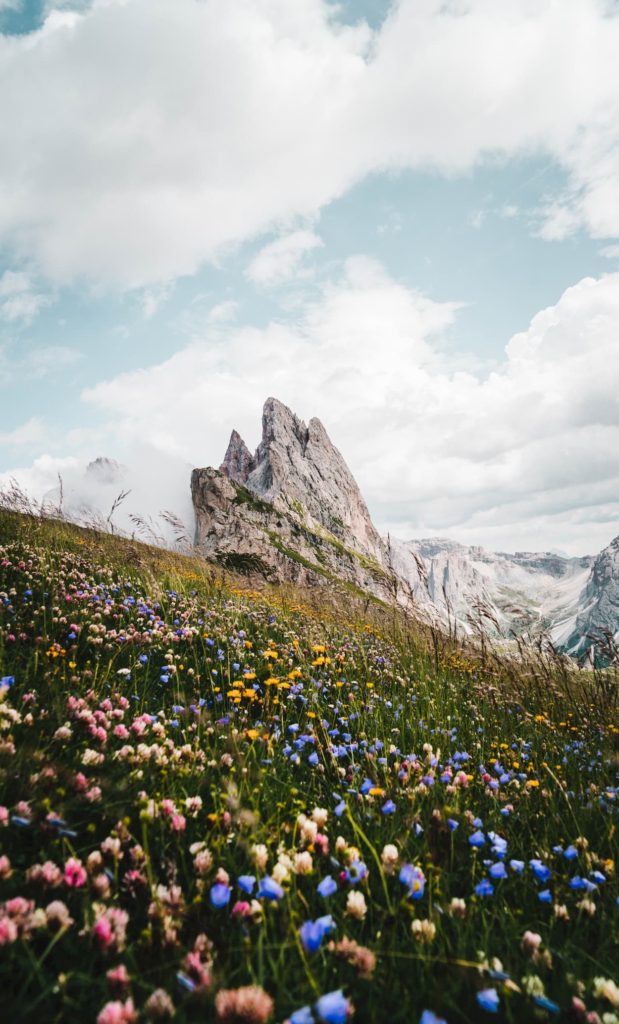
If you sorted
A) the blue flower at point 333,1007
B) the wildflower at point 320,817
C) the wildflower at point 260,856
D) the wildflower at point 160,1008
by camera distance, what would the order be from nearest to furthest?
the blue flower at point 333,1007
the wildflower at point 160,1008
the wildflower at point 260,856
the wildflower at point 320,817

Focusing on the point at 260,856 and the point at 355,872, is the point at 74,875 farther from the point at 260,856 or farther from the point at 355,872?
the point at 355,872

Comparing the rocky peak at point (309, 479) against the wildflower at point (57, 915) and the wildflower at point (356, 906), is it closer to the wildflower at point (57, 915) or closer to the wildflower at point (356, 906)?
the wildflower at point (356, 906)

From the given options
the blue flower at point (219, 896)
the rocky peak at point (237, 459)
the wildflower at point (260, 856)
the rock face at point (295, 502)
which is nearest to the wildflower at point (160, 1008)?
the blue flower at point (219, 896)

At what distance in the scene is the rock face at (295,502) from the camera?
69.8 meters

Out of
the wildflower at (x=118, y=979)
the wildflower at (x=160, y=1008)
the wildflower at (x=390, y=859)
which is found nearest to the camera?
the wildflower at (x=160, y=1008)

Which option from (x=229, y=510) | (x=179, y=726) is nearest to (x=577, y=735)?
(x=179, y=726)

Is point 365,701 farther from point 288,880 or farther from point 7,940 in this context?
point 7,940

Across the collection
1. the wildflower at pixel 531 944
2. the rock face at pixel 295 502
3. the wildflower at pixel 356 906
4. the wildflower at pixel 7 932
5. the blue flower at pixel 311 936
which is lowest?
the wildflower at pixel 531 944

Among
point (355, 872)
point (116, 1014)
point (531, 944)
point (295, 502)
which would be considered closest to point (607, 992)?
point (531, 944)

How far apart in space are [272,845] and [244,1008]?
1.27 meters

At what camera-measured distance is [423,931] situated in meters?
1.97

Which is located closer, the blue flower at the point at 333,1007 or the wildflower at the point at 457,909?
the blue flower at the point at 333,1007

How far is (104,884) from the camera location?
1898 mm

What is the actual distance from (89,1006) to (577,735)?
18.6 ft
